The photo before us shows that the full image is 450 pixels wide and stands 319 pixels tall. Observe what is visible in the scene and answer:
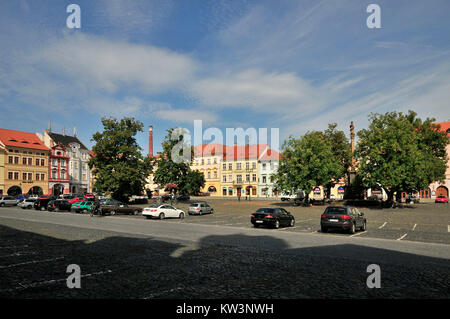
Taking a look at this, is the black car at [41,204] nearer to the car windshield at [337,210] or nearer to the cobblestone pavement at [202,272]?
the cobblestone pavement at [202,272]

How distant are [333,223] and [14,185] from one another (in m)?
73.6

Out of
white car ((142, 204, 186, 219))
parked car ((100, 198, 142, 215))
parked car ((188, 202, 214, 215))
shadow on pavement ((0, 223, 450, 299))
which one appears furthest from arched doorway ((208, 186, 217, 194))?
shadow on pavement ((0, 223, 450, 299))

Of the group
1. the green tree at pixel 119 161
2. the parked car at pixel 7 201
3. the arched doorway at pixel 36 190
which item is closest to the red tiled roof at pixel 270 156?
the green tree at pixel 119 161

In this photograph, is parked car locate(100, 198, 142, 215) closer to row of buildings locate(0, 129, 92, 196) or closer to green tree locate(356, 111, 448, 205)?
green tree locate(356, 111, 448, 205)

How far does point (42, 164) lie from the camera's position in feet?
260

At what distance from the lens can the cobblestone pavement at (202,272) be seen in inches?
288

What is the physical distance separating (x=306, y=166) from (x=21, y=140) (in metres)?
64.9

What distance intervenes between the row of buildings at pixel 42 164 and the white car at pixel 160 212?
4668cm

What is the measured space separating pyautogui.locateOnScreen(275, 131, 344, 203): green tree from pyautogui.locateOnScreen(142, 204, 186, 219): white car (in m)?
22.2

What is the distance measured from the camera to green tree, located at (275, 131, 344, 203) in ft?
160

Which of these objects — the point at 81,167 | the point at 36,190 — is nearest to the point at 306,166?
the point at 36,190
